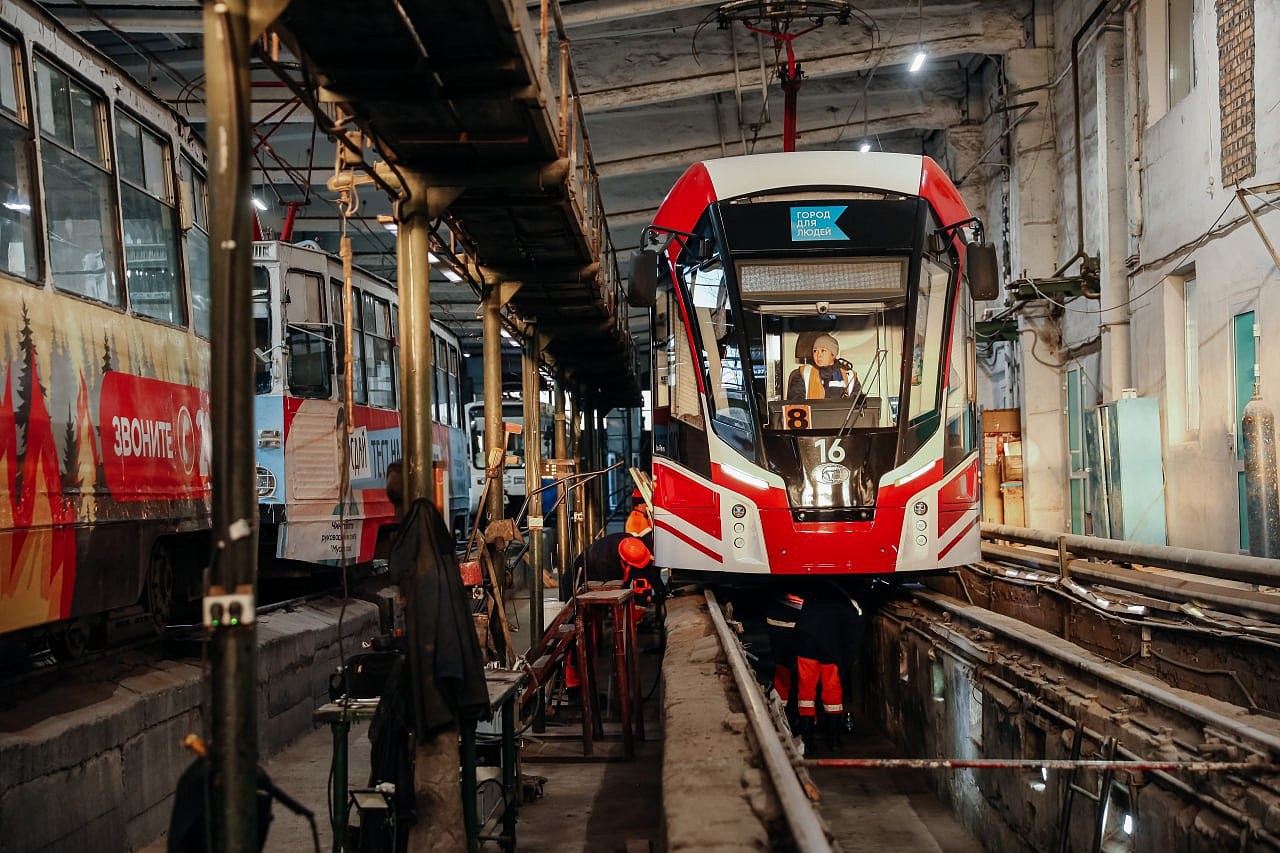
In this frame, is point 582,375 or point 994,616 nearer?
point 994,616

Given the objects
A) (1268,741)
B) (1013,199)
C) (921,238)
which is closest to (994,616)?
(921,238)

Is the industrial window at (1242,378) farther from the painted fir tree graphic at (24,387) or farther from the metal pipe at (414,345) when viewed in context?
the painted fir tree graphic at (24,387)

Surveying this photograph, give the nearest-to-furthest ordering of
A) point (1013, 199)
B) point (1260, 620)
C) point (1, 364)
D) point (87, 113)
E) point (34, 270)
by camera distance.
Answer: point (1, 364), point (34, 270), point (1260, 620), point (87, 113), point (1013, 199)

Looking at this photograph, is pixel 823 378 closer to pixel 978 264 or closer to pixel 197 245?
pixel 978 264

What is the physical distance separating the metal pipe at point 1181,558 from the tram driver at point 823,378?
2.41m

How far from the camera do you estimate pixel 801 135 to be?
22453 millimetres

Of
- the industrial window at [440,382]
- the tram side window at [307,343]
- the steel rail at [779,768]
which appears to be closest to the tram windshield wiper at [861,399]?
the steel rail at [779,768]

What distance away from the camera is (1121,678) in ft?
20.4

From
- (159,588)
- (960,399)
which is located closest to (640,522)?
(960,399)

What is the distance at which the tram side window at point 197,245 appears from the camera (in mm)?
9344

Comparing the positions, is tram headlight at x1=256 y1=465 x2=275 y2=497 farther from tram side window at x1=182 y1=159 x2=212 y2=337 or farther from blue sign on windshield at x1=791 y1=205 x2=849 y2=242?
blue sign on windshield at x1=791 y1=205 x2=849 y2=242

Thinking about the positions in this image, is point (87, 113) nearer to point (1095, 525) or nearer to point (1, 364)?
point (1, 364)

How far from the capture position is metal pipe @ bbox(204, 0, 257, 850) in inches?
136

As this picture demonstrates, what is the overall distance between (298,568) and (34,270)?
8.10m
